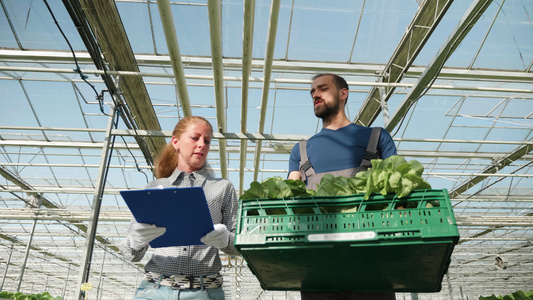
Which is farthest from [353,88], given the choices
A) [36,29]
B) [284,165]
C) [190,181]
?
[190,181]

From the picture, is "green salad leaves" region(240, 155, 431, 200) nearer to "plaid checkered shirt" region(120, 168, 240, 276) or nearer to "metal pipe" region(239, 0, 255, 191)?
"plaid checkered shirt" region(120, 168, 240, 276)

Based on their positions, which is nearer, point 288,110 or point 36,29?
point 36,29

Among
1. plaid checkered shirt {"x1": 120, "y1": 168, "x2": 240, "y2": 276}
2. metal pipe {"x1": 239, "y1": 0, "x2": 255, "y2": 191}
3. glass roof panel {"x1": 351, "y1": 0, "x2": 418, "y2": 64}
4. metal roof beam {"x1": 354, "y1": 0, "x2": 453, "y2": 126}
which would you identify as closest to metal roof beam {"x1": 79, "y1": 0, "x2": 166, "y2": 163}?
metal pipe {"x1": 239, "y1": 0, "x2": 255, "y2": 191}

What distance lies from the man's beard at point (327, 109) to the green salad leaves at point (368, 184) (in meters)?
0.79

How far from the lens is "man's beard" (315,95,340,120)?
2156 mm

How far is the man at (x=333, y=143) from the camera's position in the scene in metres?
1.91

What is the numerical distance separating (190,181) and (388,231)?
3.63 ft

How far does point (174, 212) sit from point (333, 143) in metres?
0.93

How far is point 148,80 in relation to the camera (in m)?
8.30

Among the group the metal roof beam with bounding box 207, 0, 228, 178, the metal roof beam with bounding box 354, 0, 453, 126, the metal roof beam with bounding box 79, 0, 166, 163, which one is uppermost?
the metal roof beam with bounding box 354, 0, 453, 126

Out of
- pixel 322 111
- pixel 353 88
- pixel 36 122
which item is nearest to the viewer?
pixel 322 111

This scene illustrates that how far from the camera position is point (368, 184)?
1.26 meters

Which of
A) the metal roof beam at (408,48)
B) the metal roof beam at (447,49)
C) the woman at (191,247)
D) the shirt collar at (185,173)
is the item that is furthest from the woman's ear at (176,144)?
the metal roof beam at (408,48)

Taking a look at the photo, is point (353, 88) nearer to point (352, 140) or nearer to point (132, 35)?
point (132, 35)
